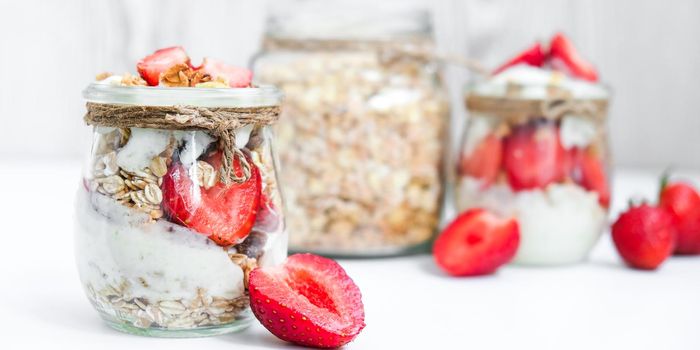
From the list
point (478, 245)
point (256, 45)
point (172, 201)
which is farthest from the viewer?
point (256, 45)

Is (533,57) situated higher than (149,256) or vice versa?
(533,57)

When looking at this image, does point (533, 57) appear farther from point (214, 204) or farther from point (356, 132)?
point (214, 204)

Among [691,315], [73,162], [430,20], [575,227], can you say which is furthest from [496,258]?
[73,162]

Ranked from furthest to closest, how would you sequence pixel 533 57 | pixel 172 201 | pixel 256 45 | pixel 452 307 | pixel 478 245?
pixel 256 45
pixel 533 57
pixel 478 245
pixel 452 307
pixel 172 201

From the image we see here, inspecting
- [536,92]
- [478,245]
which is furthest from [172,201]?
[536,92]

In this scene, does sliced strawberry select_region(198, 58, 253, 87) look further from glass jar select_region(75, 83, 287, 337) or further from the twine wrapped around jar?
the twine wrapped around jar

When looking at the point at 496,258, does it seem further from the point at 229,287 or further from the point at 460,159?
the point at 229,287

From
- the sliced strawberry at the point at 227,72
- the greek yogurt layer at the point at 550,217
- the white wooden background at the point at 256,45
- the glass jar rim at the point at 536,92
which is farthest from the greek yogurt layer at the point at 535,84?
the white wooden background at the point at 256,45

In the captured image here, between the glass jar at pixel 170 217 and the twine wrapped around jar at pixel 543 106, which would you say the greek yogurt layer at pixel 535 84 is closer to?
the twine wrapped around jar at pixel 543 106
